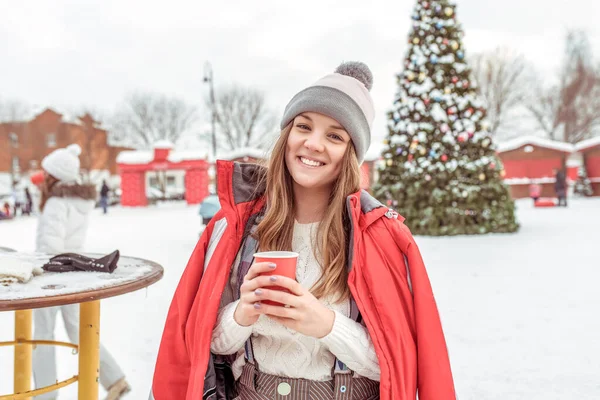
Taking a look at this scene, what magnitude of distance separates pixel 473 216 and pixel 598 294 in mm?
5611

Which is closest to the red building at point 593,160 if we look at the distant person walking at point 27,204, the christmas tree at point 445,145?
the christmas tree at point 445,145

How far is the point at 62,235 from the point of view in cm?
372

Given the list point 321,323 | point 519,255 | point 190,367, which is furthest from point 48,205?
point 519,255

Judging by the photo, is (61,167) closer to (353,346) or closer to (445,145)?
(353,346)

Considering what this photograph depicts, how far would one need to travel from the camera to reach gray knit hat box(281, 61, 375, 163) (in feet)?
5.32

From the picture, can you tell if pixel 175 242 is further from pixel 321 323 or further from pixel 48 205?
pixel 321 323

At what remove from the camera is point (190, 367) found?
5.39 ft

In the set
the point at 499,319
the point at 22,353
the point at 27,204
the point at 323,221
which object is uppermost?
the point at 323,221

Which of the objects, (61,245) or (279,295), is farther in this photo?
(61,245)

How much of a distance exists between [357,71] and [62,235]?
2966 millimetres

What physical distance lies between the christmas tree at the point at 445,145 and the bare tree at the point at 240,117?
32.4 m

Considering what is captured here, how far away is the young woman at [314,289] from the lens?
1457mm

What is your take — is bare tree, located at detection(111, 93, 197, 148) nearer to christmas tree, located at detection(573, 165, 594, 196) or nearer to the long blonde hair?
christmas tree, located at detection(573, 165, 594, 196)

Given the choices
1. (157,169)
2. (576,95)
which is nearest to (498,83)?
(576,95)
